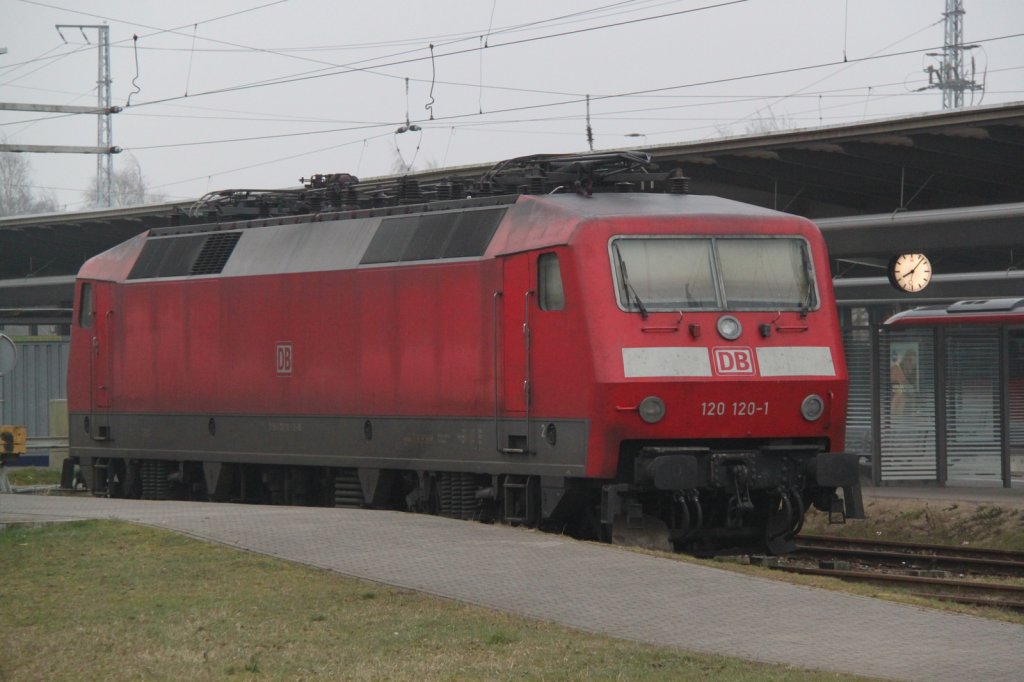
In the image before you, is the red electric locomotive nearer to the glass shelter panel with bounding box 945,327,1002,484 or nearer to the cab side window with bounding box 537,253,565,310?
the cab side window with bounding box 537,253,565,310

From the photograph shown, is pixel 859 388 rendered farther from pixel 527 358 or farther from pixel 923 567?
pixel 527 358

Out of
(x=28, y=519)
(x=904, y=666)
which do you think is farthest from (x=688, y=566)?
(x=28, y=519)

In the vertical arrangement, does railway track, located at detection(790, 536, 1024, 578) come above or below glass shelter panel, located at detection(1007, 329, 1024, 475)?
below

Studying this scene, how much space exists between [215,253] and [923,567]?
9731 millimetres

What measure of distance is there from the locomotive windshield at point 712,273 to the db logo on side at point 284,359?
5.62 metres

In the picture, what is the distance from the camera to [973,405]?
73.8ft

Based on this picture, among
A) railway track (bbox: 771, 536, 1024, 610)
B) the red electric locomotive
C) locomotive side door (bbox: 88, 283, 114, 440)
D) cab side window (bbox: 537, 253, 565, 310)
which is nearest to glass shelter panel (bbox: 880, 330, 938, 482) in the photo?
railway track (bbox: 771, 536, 1024, 610)

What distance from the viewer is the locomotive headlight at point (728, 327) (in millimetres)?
14000

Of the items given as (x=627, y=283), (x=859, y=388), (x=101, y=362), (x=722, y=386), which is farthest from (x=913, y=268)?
(x=101, y=362)

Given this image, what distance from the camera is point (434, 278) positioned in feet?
52.3

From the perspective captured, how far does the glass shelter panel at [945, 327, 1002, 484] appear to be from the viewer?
73.4ft

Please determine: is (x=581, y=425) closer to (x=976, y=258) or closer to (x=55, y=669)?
(x=55, y=669)

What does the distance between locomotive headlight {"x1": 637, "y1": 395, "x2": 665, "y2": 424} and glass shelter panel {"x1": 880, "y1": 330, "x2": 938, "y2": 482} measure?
33.6 feet

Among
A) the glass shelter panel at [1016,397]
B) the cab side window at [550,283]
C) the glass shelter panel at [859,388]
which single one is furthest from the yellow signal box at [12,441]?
the glass shelter panel at [1016,397]
